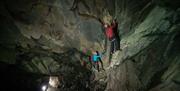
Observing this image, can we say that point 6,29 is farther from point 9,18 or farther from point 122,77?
point 122,77

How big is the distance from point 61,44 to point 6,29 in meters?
4.97

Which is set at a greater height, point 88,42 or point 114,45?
point 88,42

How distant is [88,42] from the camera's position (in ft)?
57.7

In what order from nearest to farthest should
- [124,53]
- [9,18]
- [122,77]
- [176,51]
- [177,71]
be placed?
[177,71]
[176,51]
[122,77]
[124,53]
[9,18]

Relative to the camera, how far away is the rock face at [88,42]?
10391 millimetres

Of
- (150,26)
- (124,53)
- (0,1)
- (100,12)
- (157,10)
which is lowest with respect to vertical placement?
(124,53)

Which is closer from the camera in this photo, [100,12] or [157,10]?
[157,10]

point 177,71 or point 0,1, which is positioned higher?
point 0,1

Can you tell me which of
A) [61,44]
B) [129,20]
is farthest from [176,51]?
[61,44]

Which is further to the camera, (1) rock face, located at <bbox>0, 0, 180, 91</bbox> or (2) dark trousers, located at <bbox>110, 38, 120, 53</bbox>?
(2) dark trousers, located at <bbox>110, 38, 120, 53</bbox>

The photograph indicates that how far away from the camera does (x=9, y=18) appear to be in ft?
57.0

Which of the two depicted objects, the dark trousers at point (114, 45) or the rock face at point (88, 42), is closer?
the rock face at point (88, 42)

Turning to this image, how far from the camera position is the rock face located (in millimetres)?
10391

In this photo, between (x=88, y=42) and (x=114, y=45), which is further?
(x=88, y=42)
